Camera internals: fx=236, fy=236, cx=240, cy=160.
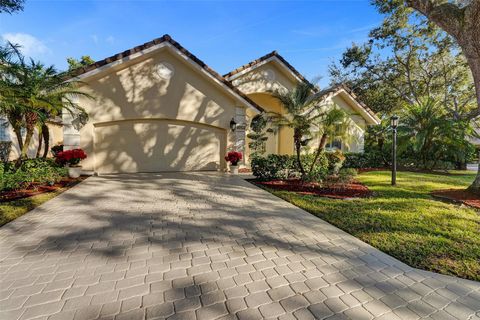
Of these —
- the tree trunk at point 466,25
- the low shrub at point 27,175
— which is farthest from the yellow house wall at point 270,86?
the low shrub at point 27,175

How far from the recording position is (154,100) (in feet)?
37.9

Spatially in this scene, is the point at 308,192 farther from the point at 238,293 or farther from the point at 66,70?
the point at 66,70

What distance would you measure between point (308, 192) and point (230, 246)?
489cm

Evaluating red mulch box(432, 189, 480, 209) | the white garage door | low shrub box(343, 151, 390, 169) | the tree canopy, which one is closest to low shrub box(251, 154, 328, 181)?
the white garage door

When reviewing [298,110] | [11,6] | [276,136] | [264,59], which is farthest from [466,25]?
[11,6]

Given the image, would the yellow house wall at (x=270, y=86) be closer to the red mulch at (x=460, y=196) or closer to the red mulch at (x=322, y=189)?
the red mulch at (x=322, y=189)

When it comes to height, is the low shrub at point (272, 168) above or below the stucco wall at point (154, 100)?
below

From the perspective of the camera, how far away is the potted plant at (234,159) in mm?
11938

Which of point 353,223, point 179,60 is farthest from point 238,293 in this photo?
point 179,60

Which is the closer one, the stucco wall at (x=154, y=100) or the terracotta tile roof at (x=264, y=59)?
the stucco wall at (x=154, y=100)

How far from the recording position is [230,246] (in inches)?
155

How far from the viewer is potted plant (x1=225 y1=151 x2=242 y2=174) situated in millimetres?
11938

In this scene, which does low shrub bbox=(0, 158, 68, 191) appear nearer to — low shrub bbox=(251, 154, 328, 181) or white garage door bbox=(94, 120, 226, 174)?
white garage door bbox=(94, 120, 226, 174)

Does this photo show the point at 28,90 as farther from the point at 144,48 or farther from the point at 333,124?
the point at 333,124
